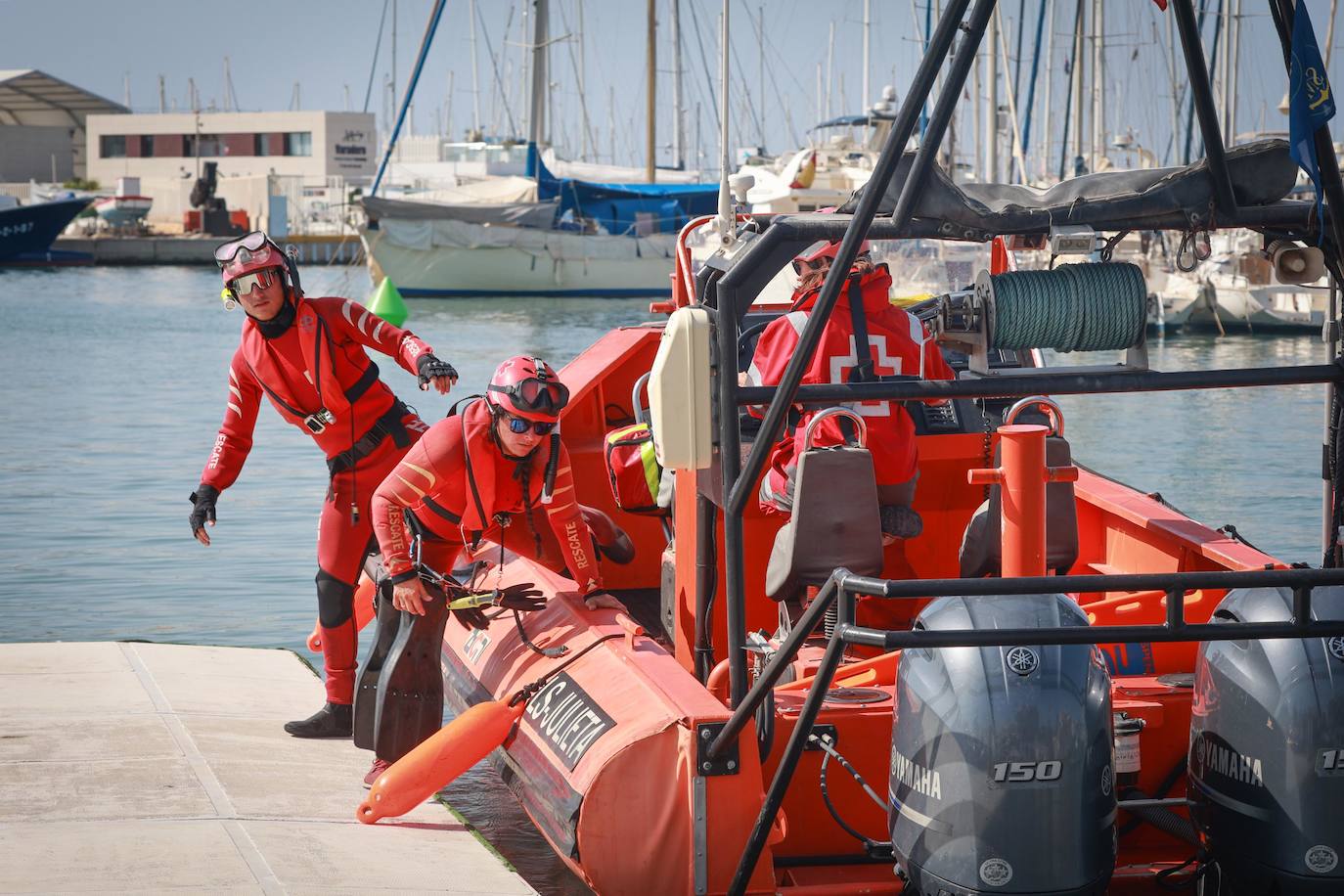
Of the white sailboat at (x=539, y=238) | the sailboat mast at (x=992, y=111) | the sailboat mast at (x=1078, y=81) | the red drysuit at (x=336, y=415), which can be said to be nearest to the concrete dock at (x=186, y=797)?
the red drysuit at (x=336, y=415)

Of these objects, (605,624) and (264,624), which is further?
(264,624)


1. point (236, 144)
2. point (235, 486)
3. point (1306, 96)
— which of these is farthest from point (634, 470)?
point (236, 144)

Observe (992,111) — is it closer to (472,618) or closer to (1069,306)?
(472,618)

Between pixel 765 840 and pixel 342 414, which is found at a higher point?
pixel 342 414

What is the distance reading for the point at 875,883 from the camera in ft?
13.5

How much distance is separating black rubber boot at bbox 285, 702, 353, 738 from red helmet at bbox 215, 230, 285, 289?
164 cm

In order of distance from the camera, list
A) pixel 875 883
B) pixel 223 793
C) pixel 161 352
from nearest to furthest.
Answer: pixel 875 883
pixel 223 793
pixel 161 352

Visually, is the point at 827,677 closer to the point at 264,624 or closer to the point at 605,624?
the point at 605,624

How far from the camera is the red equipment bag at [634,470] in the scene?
6266 millimetres

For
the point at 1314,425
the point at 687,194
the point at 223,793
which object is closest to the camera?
the point at 223,793

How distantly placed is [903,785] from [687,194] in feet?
123

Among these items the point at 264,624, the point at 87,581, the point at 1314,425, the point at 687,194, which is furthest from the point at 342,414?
the point at 687,194

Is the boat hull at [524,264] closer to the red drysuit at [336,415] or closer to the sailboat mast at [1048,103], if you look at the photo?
the sailboat mast at [1048,103]

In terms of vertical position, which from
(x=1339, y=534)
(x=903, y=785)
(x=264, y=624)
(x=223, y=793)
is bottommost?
(x=264, y=624)
